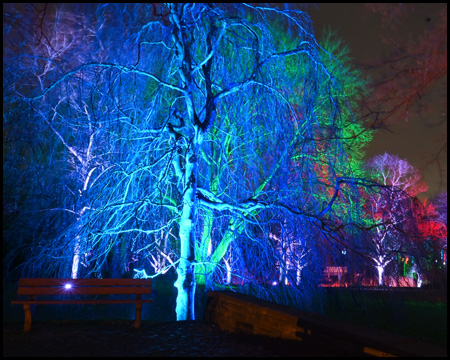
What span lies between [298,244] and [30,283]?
4.57 meters

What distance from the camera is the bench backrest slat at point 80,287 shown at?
5.86 meters

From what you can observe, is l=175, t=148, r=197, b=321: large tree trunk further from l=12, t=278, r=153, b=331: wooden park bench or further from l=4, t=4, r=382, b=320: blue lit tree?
l=12, t=278, r=153, b=331: wooden park bench

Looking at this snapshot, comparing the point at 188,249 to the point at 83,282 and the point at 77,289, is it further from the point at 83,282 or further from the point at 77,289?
the point at 77,289

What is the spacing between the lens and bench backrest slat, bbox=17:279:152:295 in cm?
586

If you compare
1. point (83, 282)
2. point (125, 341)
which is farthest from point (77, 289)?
point (125, 341)

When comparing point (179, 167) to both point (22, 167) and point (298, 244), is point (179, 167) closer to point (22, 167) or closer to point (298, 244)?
point (298, 244)

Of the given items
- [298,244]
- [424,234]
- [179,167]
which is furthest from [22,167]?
[424,234]

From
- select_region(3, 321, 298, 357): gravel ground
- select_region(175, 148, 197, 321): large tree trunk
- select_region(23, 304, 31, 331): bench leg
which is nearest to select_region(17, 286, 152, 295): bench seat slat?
select_region(23, 304, 31, 331): bench leg

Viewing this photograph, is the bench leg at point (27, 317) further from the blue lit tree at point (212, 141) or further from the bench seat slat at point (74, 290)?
the blue lit tree at point (212, 141)

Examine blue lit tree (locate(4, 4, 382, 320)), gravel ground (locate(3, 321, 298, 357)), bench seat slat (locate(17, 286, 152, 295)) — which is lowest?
gravel ground (locate(3, 321, 298, 357))

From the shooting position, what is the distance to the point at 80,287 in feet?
19.7

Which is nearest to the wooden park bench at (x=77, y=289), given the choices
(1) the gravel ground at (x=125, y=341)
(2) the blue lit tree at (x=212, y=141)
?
(1) the gravel ground at (x=125, y=341)

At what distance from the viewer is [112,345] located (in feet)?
16.6

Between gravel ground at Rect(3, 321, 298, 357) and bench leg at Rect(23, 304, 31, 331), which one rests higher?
bench leg at Rect(23, 304, 31, 331)
